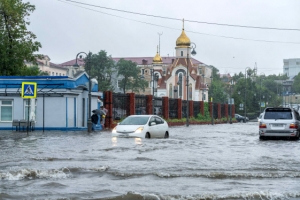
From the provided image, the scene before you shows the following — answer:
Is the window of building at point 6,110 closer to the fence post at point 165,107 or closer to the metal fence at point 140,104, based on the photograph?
the metal fence at point 140,104

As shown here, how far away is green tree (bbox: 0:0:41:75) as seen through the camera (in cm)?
5378

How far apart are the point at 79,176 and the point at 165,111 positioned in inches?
1875

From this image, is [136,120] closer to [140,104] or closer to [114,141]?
[114,141]

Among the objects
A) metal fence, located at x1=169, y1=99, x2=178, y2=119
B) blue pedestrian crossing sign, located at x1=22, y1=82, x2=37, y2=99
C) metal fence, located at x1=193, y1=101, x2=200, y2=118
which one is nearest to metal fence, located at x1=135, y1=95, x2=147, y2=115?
metal fence, located at x1=169, y1=99, x2=178, y2=119

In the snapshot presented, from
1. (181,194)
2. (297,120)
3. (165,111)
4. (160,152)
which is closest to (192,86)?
(165,111)

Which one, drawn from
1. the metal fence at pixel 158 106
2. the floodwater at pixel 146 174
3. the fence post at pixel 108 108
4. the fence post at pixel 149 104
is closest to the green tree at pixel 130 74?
the metal fence at pixel 158 106

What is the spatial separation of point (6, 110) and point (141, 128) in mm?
16138

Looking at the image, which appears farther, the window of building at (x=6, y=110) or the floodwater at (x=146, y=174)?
the window of building at (x=6, y=110)

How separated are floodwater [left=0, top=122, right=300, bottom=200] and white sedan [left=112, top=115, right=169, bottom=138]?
18.1 ft

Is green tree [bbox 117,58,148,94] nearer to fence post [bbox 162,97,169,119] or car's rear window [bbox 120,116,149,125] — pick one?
fence post [bbox 162,97,169,119]

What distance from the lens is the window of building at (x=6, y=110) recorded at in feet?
129

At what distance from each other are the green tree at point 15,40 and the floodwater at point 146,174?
3506cm

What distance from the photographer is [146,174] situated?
1355 centimetres

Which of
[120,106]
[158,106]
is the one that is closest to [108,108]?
[120,106]
